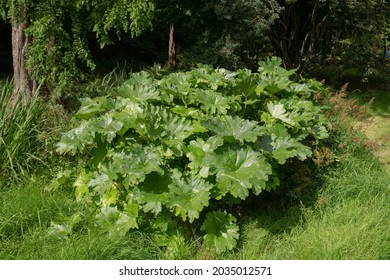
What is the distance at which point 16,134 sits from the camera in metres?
4.16

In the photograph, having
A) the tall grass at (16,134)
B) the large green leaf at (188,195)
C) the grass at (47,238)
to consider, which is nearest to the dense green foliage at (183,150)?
the large green leaf at (188,195)

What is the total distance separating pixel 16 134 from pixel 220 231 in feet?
6.84

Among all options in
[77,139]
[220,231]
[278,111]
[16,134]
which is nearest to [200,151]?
[220,231]

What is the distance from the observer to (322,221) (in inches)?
138

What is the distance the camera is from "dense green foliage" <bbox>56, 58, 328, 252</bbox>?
3043mm

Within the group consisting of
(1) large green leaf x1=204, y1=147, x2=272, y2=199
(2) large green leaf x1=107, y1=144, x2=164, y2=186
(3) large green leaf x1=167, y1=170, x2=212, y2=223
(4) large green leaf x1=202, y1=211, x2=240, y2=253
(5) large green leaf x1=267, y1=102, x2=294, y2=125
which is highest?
(5) large green leaf x1=267, y1=102, x2=294, y2=125

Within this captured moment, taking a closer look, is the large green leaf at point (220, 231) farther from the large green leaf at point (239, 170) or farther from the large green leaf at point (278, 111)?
the large green leaf at point (278, 111)

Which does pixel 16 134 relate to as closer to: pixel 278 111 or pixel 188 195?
pixel 188 195

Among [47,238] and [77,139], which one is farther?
[77,139]

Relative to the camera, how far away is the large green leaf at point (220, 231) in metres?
3.11

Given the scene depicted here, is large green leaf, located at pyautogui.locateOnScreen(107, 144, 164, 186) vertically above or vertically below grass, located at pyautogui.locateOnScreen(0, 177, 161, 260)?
above

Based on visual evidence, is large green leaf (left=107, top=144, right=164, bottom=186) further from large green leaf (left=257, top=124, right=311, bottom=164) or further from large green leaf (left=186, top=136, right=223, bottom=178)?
large green leaf (left=257, top=124, right=311, bottom=164)

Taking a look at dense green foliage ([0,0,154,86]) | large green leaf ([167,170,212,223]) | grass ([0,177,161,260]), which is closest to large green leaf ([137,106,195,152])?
large green leaf ([167,170,212,223])

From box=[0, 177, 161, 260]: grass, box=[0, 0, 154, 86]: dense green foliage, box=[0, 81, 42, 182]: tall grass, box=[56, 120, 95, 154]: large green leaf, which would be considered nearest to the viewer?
box=[0, 177, 161, 260]: grass
